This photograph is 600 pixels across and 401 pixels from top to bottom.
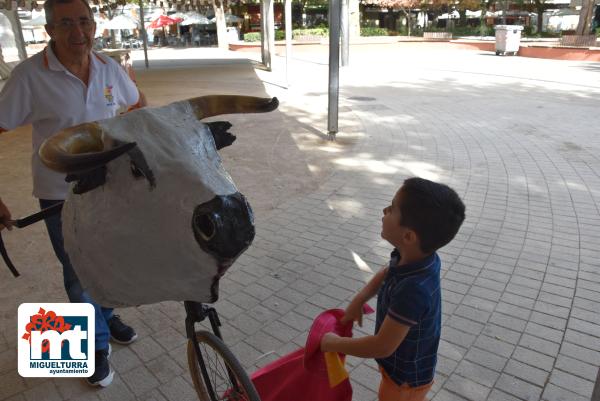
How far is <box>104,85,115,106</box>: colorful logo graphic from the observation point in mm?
2405

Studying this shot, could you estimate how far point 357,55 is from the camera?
24.0m

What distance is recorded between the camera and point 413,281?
5.23 ft

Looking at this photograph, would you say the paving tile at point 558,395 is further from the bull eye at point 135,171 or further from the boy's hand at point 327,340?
the bull eye at point 135,171

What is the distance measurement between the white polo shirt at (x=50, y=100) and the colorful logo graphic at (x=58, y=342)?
70 centimetres

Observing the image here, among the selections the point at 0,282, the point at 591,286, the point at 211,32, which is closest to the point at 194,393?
the point at 0,282

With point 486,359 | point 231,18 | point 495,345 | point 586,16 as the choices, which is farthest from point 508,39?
point 231,18

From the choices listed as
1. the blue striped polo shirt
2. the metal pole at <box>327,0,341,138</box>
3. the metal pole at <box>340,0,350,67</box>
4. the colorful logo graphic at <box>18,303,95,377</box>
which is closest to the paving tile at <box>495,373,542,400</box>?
the blue striped polo shirt

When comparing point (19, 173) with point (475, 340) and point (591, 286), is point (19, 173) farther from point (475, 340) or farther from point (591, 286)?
point (591, 286)

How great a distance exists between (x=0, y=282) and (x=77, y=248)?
8.41 feet

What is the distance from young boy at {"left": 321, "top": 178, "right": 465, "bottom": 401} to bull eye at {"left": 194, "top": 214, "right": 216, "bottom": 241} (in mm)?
583

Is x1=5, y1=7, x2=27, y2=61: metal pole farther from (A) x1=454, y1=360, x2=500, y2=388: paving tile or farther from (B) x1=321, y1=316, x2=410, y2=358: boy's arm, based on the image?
(B) x1=321, y1=316, x2=410, y2=358: boy's arm

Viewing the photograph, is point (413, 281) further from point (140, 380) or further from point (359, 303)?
point (140, 380)

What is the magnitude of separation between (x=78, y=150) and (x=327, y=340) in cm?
106

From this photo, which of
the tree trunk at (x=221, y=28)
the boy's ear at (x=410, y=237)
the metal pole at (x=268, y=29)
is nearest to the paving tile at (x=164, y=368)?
the boy's ear at (x=410, y=237)
